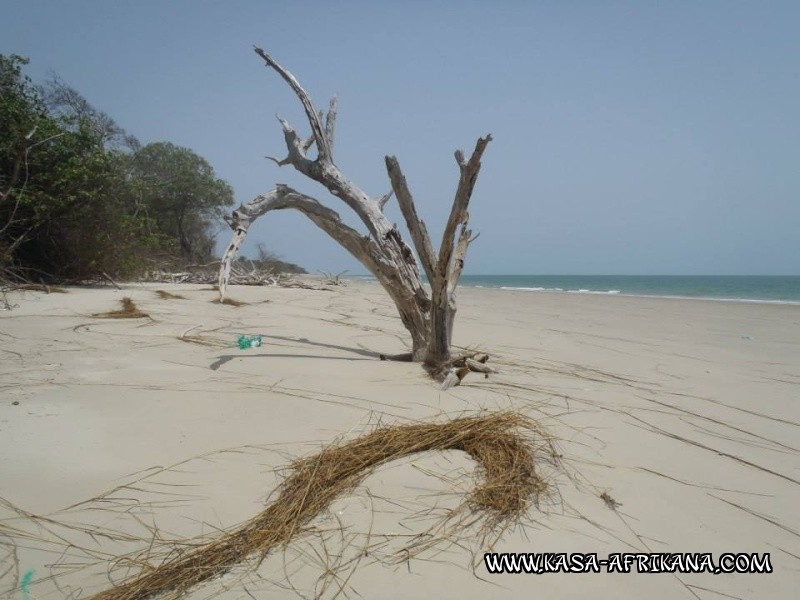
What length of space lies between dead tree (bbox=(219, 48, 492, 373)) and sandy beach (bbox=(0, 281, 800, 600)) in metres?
0.57

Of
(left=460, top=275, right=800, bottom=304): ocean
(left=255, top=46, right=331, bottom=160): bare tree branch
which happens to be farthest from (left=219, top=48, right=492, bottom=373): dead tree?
(left=460, top=275, right=800, bottom=304): ocean

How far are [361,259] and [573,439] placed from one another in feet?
8.29

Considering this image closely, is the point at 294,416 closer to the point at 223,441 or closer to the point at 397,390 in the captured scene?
the point at 223,441

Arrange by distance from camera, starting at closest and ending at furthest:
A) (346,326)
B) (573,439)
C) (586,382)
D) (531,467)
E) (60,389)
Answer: (531,467) → (573,439) → (60,389) → (586,382) → (346,326)

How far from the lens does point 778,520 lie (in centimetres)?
150

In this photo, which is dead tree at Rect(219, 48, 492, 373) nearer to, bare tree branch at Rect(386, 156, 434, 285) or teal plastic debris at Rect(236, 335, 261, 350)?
bare tree branch at Rect(386, 156, 434, 285)

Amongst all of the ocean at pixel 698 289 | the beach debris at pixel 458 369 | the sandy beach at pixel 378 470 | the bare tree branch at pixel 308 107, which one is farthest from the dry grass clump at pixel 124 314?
the ocean at pixel 698 289

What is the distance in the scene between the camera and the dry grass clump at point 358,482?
3.73 ft

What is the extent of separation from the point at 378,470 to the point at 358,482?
114 mm

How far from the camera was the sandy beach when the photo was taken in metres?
1.19

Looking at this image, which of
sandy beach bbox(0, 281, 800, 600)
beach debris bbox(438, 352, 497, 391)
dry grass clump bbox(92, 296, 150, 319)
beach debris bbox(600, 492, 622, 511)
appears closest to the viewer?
sandy beach bbox(0, 281, 800, 600)

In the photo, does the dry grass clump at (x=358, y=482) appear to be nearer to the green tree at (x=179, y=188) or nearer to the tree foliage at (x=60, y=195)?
the tree foliage at (x=60, y=195)

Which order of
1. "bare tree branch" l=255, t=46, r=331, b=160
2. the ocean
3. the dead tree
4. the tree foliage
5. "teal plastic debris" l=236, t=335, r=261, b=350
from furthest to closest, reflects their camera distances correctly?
the ocean < the tree foliage < "bare tree branch" l=255, t=46, r=331, b=160 < "teal plastic debris" l=236, t=335, r=261, b=350 < the dead tree

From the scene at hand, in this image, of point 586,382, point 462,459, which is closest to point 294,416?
point 462,459
